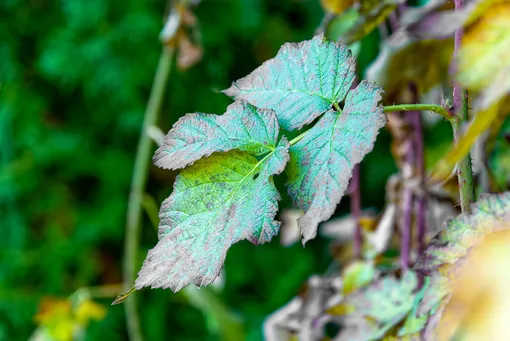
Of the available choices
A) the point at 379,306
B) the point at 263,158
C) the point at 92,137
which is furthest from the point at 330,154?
the point at 92,137

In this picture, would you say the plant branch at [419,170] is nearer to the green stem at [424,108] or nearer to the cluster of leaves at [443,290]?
the cluster of leaves at [443,290]

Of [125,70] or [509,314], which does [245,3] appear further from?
[509,314]

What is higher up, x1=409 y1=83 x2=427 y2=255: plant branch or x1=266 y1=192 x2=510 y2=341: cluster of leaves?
x1=409 y1=83 x2=427 y2=255: plant branch

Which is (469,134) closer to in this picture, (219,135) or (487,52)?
(487,52)

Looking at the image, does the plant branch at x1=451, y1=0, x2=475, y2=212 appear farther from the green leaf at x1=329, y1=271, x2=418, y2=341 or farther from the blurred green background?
the blurred green background

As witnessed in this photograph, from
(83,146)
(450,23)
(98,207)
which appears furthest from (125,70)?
(450,23)

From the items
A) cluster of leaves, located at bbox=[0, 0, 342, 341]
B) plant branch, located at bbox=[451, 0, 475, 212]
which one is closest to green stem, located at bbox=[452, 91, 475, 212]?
plant branch, located at bbox=[451, 0, 475, 212]
